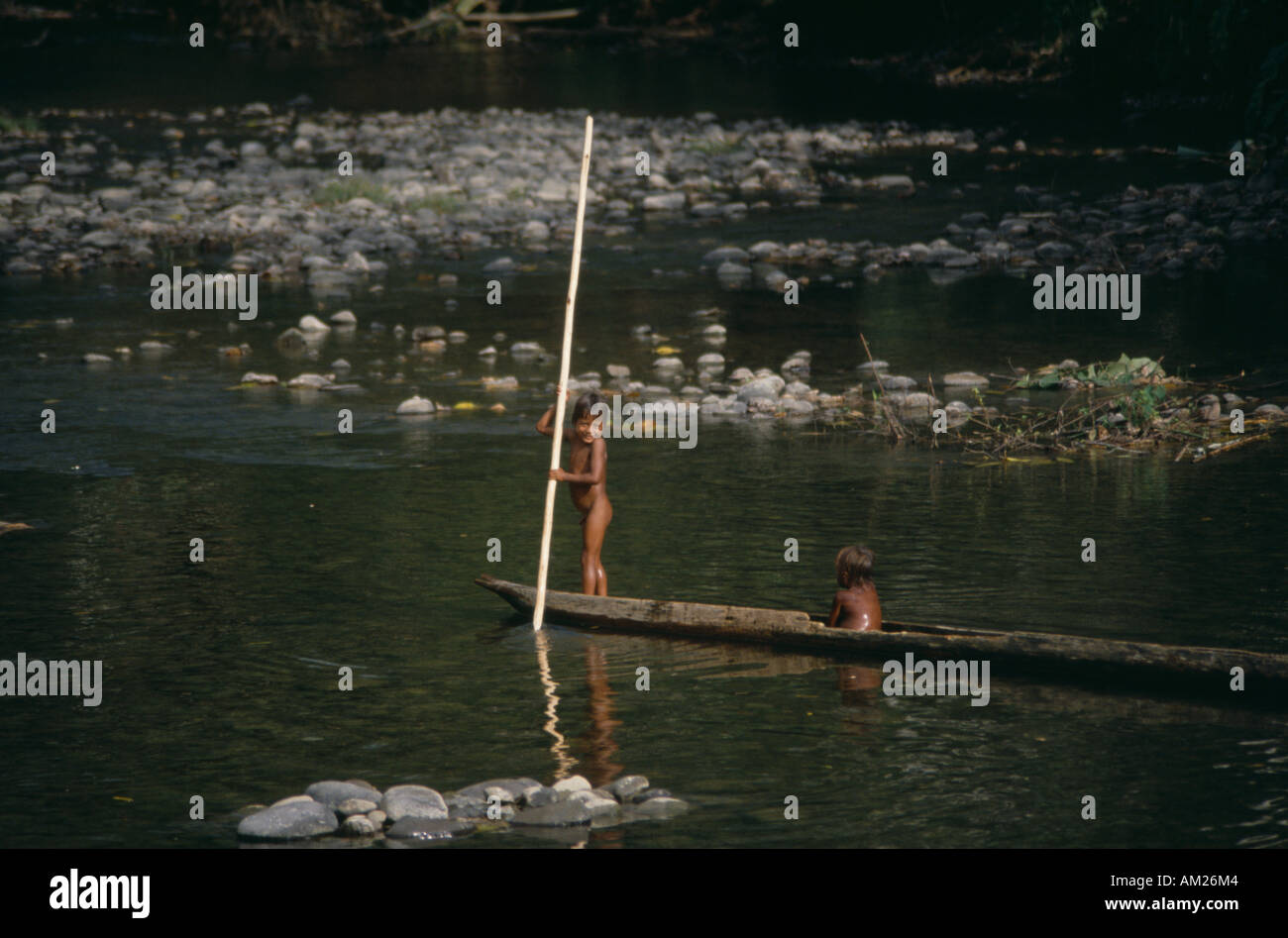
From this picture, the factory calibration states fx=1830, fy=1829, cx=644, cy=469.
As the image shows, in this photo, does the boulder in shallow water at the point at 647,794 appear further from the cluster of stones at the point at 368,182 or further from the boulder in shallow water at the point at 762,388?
the cluster of stones at the point at 368,182

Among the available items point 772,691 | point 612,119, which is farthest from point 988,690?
point 612,119

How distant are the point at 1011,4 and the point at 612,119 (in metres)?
9.89

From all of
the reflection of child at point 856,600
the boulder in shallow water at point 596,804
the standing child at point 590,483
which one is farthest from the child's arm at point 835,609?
the boulder in shallow water at point 596,804

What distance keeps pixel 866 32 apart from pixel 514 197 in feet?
83.9

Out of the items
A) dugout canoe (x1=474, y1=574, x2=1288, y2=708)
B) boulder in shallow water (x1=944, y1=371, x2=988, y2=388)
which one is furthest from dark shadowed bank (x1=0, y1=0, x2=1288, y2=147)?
dugout canoe (x1=474, y1=574, x2=1288, y2=708)

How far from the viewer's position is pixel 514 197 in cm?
2538

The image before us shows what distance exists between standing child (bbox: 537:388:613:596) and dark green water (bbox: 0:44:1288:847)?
0.32m

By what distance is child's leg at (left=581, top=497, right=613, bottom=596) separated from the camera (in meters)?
9.56

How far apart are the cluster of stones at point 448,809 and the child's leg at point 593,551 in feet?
8.76

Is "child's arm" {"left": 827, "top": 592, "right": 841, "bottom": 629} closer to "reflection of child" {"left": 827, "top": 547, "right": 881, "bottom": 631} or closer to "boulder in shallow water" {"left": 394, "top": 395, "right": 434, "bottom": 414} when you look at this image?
"reflection of child" {"left": 827, "top": 547, "right": 881, "bottom": 631}

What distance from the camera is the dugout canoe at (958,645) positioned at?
25.3 ft

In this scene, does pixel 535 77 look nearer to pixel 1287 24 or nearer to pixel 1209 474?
pixel 1287 24

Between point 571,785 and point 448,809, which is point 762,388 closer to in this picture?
point 571,785

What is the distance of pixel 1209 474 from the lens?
1197cm
